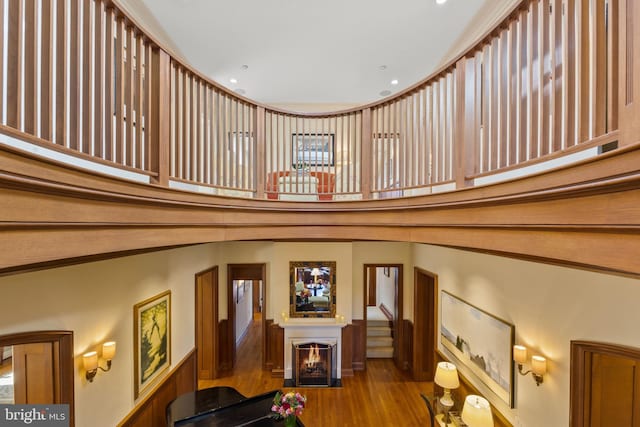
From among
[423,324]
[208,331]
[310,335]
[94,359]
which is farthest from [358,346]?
[94,359]

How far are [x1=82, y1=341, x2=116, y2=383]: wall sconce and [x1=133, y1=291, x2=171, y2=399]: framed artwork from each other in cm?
51

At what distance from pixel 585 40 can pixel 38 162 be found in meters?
2.18

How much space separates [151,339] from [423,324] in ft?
14.7

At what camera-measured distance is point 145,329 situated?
10.4 ft

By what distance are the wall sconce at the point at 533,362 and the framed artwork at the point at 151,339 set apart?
3.87 m

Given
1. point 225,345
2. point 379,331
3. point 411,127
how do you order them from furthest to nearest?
point 379,331, point 225,345, point 411,127

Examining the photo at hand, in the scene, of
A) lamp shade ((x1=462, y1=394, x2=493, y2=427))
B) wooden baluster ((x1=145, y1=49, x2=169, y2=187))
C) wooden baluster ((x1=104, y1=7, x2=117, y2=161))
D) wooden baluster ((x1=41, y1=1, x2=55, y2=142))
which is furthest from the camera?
lamp shade ((x1=462, y1=394, x2=493, y2=427))

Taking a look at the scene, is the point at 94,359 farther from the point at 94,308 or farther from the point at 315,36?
the point at 315,36

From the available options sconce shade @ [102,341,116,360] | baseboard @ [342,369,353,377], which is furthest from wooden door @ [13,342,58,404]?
baseboard @ [342,369,353,377]

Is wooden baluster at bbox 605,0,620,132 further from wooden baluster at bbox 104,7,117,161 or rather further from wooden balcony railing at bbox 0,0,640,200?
wooden baluster at bbox 104,7,117,161

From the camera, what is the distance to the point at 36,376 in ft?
7.15

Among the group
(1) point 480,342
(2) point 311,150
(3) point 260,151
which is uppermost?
(2) point 311,150

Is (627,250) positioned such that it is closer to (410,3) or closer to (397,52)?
(410,3)

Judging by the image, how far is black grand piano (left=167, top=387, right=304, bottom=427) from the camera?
9.53 feet
